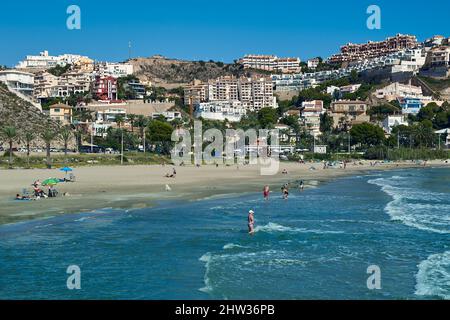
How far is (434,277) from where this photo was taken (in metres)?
15.4

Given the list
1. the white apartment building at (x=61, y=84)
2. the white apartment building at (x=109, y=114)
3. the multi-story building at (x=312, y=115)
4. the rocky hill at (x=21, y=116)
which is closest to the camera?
the rocky hill at (x=21, y=116)

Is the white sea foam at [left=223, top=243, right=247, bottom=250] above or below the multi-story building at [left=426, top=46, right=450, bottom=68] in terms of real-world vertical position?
below

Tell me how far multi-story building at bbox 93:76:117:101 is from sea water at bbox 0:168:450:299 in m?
120

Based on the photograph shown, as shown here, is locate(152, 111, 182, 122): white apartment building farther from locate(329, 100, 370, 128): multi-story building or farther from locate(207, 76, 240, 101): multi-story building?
locate(207, 76, 240, 101): multi-story building

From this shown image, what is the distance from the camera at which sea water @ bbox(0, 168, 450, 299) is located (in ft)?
45.5

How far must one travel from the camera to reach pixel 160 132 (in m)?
90.5

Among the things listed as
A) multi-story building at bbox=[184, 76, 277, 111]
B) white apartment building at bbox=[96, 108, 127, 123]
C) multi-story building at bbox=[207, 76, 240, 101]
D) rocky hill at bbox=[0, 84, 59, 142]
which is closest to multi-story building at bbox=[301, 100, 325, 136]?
Result: multi-story building at bbox=[184, 76, 277, 111]

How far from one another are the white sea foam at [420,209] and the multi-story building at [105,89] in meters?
111

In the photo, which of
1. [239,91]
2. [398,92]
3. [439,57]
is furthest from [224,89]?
[439,57]

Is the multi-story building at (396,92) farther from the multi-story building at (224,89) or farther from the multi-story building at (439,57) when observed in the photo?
the multi-story building at (224,89)

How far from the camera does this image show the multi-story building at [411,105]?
486 ft

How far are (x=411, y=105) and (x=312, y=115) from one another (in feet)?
93.0

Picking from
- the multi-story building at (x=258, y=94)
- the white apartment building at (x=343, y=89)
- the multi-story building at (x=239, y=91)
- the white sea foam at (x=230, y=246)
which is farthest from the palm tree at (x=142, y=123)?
the white apartment building at (x=343, y=89)

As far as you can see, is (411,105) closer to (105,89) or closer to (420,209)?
(105,89)
